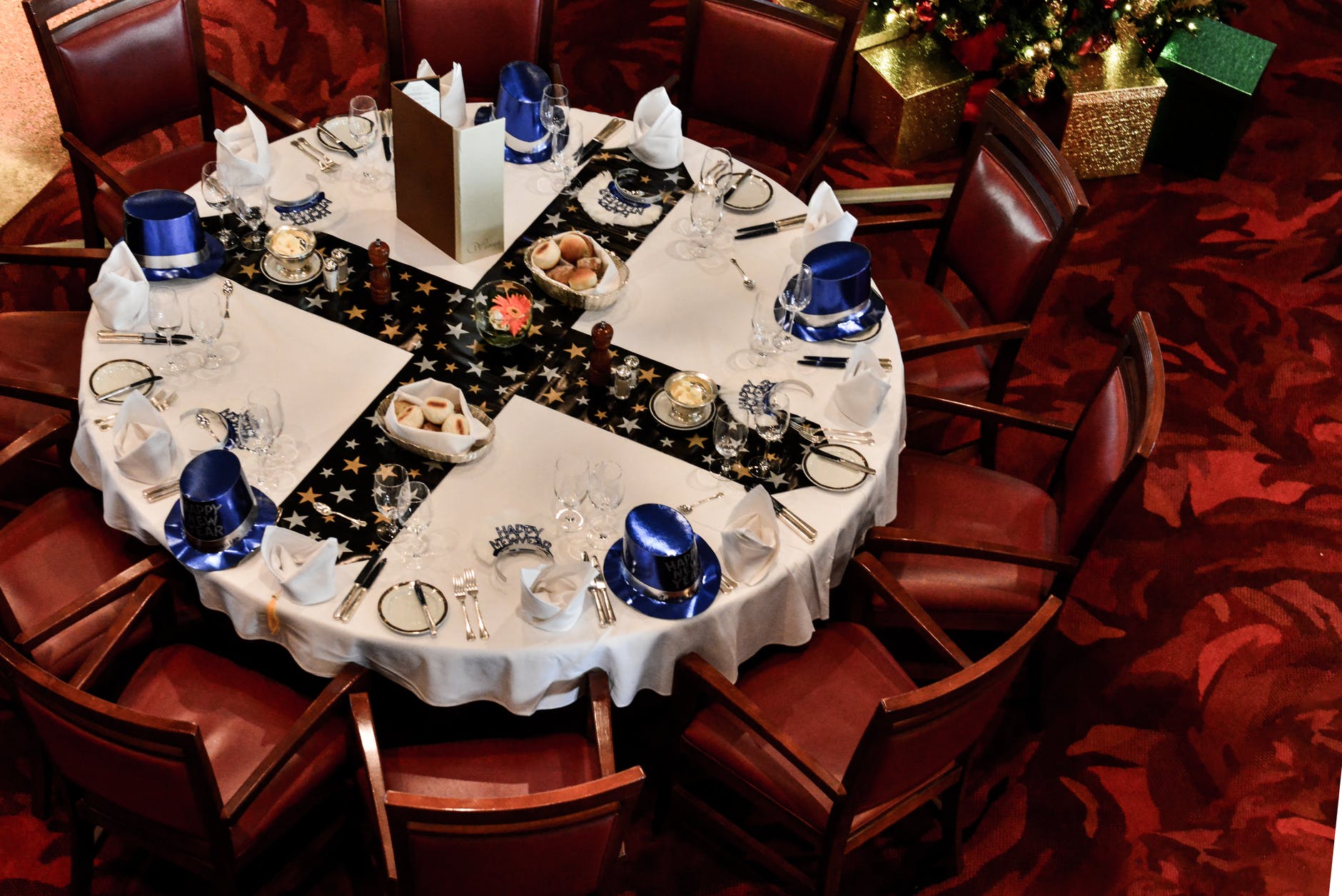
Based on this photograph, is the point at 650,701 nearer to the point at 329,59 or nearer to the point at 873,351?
the point at 873,351

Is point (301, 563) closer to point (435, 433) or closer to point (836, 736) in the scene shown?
point (435, 433)

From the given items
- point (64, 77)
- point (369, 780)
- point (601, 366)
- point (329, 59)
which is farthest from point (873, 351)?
point (329, 59)

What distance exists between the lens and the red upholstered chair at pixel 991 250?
3.23m

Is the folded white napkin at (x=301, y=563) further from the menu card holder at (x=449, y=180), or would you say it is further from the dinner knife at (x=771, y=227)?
the dinner knife at (x=771, y=227)

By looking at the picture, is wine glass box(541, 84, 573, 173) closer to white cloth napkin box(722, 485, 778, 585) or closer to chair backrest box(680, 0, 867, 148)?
chair backrest box(680, 0, 867, 148)

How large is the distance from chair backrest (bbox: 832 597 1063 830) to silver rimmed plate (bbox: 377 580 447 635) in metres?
0.85

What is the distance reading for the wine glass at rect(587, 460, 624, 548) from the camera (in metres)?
2.55

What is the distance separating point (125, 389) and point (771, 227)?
5.38 ft

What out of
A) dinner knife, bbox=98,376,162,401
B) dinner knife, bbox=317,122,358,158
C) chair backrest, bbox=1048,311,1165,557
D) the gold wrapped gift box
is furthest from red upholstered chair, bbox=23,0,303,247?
the gold wrapped gift box

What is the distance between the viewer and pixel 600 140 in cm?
351

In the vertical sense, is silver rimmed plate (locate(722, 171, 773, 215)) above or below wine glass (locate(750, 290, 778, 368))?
above

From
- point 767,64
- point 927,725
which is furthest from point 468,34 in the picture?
point 927,725

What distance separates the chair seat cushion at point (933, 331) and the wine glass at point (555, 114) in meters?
0.99

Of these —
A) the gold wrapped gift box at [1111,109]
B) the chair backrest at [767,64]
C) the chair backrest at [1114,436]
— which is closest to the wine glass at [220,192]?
the chair backrest at [767,64]
